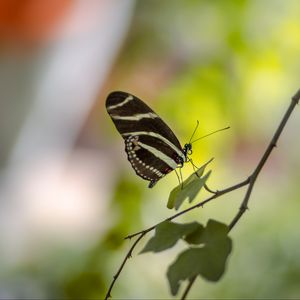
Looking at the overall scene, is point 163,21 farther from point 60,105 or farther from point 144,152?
point 144,152

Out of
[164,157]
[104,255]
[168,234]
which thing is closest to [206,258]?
[168,234]

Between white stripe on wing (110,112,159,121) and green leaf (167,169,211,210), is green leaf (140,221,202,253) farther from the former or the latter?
Result: white stripe on wing (110,112,159,121)

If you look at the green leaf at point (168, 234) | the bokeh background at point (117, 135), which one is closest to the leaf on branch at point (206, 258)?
the green leaf at point (168, 234)

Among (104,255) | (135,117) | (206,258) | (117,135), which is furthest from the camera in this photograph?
(117,135)

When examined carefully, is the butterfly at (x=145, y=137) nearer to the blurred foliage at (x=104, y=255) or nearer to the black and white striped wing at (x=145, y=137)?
the black and white striped wing at (x=145, y=137)

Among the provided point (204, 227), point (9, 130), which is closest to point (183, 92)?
point (9, 130)

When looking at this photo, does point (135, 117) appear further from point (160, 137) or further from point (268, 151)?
point (268, 151)
